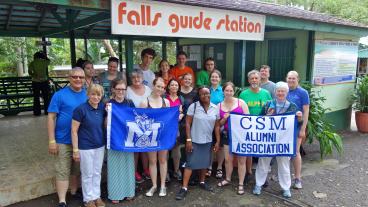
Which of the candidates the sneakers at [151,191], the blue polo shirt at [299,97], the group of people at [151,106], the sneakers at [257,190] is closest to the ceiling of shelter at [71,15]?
the group of people at [151,106]

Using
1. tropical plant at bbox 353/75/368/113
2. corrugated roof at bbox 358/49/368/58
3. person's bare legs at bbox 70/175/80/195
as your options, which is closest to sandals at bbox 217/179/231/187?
person's bare legs at bbox 70/175/80/195

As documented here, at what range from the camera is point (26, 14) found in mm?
7051

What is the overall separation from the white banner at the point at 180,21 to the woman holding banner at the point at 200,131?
1119 millimetres

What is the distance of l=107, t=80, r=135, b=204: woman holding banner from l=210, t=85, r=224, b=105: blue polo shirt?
1.30 metres

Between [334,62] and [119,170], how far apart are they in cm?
685

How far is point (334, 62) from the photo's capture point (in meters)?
8.17

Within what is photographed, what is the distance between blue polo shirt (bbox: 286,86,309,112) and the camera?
443 centimetres

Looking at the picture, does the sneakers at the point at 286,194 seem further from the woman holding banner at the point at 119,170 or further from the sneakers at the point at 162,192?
the woman holding banner at the point at 119,170

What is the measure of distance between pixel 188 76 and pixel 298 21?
140 inches

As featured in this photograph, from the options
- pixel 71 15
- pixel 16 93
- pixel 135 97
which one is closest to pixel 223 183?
pixel 135 97

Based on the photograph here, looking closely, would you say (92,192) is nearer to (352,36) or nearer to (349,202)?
(349,202)

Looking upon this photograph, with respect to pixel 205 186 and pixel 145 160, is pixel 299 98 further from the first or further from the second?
pixel 145 160

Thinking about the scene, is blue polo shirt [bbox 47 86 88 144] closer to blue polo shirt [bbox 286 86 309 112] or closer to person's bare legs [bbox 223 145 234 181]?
person's bare legs [bbox 223 145 234 181]

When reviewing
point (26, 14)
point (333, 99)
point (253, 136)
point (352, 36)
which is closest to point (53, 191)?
point (253, 136)
